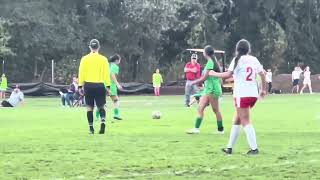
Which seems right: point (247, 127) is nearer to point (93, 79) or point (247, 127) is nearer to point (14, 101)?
point (93, 79)

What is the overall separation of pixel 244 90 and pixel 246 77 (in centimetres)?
22

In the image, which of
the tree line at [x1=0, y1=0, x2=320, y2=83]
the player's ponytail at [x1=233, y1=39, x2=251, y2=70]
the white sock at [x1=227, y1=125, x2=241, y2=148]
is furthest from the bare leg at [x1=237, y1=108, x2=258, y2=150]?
the tree line at [x1=0, y1=0, x2=320, y2=83]

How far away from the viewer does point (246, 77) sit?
12.1 m

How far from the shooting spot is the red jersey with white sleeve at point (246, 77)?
1207cm

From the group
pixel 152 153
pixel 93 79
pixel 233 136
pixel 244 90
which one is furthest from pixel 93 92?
pixel 244 90

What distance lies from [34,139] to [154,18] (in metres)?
43.0

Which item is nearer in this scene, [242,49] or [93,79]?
[242,49]

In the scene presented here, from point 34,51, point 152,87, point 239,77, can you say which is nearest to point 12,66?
point 34,51

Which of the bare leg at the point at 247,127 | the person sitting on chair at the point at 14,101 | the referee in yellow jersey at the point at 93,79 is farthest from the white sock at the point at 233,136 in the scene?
the person sitting on chair at the point at 14,101

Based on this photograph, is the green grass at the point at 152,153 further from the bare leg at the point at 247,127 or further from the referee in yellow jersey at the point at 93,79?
the referee in yellow jersey at the point at 93,79

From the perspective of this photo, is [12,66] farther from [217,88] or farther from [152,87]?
[217,88]

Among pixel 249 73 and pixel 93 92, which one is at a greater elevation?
pixel 249 73

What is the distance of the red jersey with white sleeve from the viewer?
12070 millimetres

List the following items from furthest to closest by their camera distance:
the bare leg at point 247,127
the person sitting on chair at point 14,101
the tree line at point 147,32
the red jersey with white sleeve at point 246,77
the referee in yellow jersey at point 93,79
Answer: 1. the tree line at point 147,32
2. the person sitting on chair at point 14,101
3. the referee in yellow jersey at point 93,79
4. the red jersey with white sleeve at point 246,77
5. the bare leg at point 247,127
